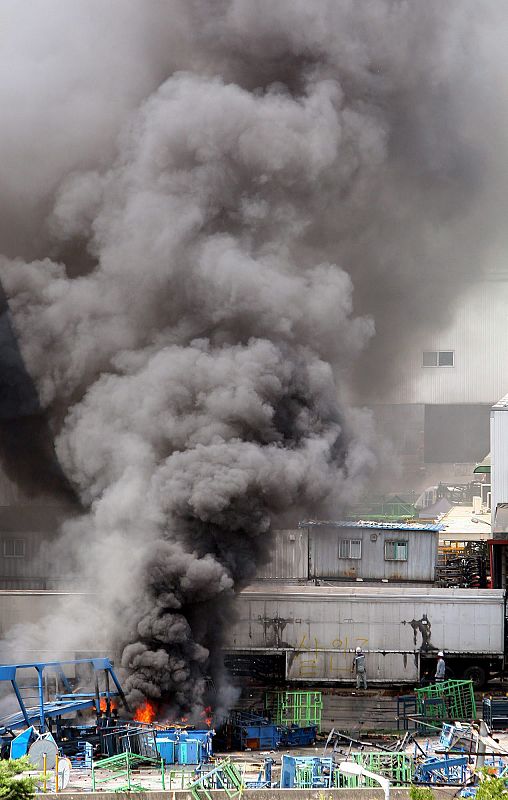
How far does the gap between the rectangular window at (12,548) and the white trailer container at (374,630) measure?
6525 millimetres

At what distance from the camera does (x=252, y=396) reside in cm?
2603

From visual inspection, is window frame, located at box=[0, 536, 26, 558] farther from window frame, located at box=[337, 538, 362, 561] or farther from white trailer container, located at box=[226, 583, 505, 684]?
window frame, located at box=[337, 538, 362, 561]

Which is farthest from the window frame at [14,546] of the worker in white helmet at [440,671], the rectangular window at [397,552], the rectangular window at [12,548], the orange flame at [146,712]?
the worker in white helmet at [440,671]

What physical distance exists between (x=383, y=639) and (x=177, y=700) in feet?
19.7

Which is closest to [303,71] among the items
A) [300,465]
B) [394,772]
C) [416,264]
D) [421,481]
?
[416,264]

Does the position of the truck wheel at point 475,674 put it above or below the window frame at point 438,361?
below

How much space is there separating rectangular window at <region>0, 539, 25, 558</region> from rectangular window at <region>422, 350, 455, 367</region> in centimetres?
2139

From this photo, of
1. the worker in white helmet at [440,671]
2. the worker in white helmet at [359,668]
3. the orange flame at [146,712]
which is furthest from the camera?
the worker in white helmet at [359,668]

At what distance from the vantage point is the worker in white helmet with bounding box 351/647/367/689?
2638cm

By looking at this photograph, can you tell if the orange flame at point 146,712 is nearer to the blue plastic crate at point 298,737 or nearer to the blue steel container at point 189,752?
the blue plastic crate at point 298,737

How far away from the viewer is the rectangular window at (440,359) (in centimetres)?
4684

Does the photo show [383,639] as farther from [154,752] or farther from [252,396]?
[154,752]

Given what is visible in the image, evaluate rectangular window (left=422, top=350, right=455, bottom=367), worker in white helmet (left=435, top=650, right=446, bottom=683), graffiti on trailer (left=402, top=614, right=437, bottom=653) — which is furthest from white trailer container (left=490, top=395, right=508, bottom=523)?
rectangular window (left=422, top=350, right=455, bottom=367)

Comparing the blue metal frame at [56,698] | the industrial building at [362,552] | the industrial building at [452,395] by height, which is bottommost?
the blue metal frame at [56,698]
